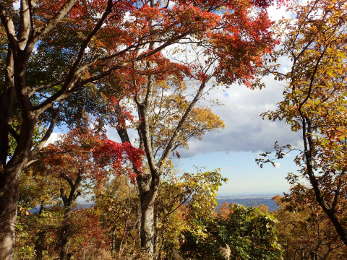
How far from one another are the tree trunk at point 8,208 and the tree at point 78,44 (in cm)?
2

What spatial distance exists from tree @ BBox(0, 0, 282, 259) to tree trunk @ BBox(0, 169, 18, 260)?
2 cm

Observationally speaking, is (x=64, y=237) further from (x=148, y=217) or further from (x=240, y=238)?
(x=240, y=238)

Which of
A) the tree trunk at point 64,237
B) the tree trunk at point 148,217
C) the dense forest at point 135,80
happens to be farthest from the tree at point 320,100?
the tree trunk at point 64,237

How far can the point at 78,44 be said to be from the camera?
8.57 meters

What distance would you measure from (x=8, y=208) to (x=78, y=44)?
192 inches

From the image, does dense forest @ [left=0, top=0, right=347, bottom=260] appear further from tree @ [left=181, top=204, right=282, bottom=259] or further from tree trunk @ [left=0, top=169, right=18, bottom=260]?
tree @ [left=181, top=204, right=282, bottom=259]

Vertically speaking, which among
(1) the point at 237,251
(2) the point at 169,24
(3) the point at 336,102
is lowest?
(1) the point at 237,251

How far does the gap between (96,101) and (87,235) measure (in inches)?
348

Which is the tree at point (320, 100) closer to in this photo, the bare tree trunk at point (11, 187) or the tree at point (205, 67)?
the tree at point (205, 67)

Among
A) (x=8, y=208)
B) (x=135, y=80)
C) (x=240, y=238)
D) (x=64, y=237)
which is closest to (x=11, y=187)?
(x=8, y=208)

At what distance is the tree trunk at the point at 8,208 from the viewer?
5.73 meters

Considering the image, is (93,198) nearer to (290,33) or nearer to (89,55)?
(89,55)

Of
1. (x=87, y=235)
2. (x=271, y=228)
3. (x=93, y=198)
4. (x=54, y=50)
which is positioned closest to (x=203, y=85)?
(x=54, y=50)

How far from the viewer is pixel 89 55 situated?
887 cm
